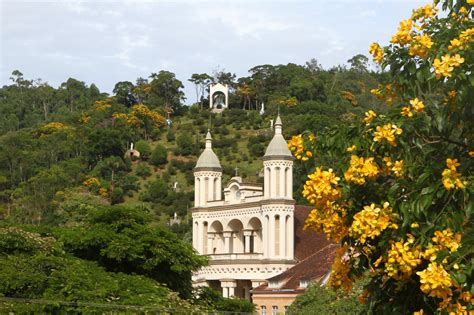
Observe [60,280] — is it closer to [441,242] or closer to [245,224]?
[441,242]

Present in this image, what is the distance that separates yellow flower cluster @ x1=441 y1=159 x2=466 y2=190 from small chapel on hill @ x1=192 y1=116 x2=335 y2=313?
47.4 metres

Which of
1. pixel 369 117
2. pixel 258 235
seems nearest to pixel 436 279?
pixel 369 117

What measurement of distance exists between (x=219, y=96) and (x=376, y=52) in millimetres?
127976

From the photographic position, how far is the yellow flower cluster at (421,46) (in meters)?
10.0

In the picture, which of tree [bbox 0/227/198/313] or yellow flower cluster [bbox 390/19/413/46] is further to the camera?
tree [bbox 0/227/198/313]

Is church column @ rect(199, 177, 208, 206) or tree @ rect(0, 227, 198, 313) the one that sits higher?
church column @ rect(199, 177, 208, 206)

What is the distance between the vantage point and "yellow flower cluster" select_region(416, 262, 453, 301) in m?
8.68

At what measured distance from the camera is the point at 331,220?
10.4 m

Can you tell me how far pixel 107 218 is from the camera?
3350 centimetres

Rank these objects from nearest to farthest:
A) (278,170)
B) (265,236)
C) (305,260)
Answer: (305,260)
(278,170)
(265,236)

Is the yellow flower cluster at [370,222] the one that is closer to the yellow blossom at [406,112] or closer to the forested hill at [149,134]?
the yellow blossom at [406,112]

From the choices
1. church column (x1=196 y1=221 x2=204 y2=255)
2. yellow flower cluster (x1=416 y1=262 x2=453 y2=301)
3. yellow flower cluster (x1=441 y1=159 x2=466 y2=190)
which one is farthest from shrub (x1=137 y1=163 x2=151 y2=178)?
yellow flower cluster (x1=416 y1=262 x2=453 y2=301)

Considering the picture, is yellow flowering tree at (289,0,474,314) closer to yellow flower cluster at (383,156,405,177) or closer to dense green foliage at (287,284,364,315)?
yellow flower cluster at (383,156,405,177)

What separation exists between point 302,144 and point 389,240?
164 cm
